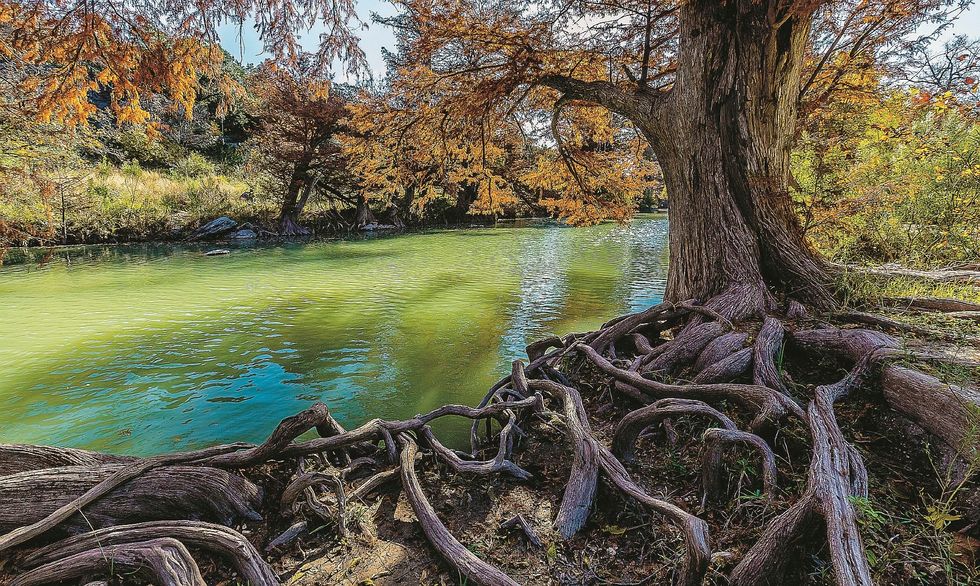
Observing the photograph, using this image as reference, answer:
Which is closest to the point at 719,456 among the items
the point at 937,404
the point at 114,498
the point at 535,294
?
the point at 937,404

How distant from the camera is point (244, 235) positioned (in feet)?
69.2

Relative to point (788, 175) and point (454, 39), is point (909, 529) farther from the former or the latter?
point (454, 39)

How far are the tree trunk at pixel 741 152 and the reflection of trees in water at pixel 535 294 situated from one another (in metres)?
2.81

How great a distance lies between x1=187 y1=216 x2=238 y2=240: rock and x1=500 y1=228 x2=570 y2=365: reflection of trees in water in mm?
14555

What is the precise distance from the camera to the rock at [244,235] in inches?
818

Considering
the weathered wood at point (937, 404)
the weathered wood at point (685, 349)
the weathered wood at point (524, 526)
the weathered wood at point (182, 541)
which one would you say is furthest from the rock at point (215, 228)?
the weathered wood at point (937, 404)

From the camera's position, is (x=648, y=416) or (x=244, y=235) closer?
(x=648, y=416)

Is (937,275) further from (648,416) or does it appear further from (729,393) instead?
(648,416)

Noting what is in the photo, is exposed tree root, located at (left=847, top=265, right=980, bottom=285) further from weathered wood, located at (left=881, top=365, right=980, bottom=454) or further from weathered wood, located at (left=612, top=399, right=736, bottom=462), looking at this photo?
weathered wood, located at (left=612, top=399, right=736, bottom=462)

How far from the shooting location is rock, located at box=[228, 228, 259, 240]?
68.1ft

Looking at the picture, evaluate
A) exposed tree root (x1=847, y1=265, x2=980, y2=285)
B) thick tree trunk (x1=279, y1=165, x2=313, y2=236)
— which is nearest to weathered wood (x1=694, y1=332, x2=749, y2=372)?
exposed tree root (x1=847, y1=265, x2=980, y2=285)

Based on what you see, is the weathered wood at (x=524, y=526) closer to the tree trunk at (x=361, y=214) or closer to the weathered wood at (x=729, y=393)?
the weathered wood at (x=729, y=393)

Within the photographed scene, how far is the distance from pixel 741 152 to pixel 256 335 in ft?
23.2

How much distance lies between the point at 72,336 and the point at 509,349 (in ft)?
22.4
